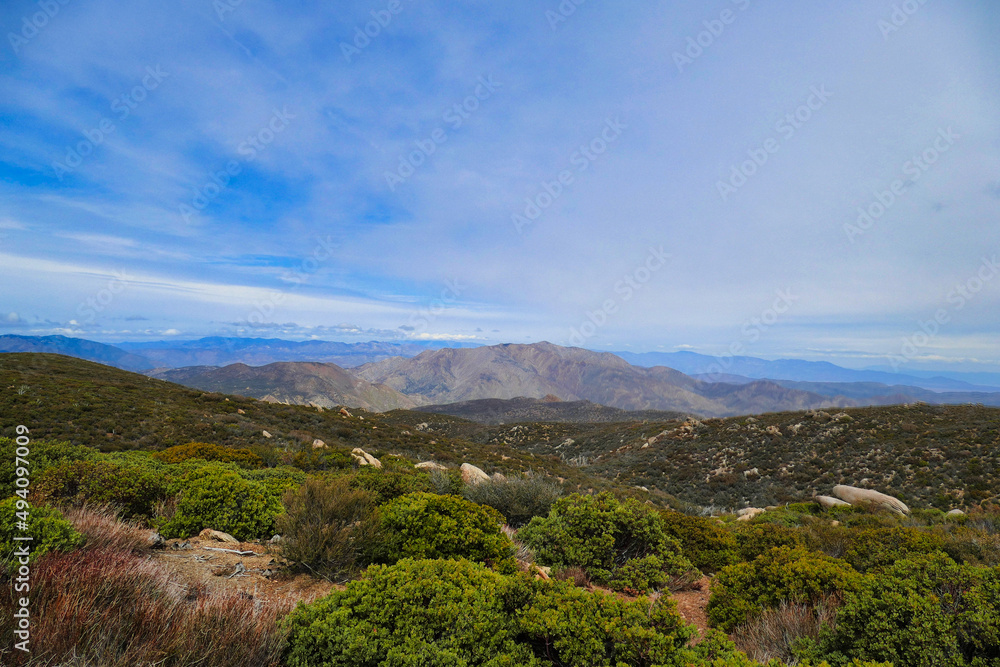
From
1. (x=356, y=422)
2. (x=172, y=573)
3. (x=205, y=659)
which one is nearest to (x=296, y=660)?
(x=205, y=659)

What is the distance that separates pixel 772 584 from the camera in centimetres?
468

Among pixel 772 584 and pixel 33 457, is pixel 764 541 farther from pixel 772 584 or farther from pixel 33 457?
pixel 33 457

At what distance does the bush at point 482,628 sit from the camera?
9.64 feet

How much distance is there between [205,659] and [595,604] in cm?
290

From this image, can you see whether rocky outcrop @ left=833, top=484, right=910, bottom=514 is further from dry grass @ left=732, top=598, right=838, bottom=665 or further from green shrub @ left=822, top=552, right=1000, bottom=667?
dry grass @ left=732, top=598, right=838, bottom=665

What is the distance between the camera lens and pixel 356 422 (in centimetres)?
3275

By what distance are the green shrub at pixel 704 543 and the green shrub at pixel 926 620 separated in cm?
305

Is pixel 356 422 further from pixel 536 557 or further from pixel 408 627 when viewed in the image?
pixel 408 627

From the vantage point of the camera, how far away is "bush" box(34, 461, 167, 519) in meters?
5.94

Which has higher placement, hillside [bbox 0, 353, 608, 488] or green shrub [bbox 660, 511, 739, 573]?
green shrub [bbox 660, 511, 739, 573]

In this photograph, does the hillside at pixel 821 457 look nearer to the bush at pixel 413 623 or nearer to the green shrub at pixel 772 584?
the green shrub at pixel 772 584

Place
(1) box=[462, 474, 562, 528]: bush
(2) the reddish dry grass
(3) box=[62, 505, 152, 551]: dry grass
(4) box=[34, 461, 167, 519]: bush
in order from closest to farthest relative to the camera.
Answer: (2) the reddish dry grass
(3) box=[62, 505, 152, 551]: dry grass
(4) box=[34, 461, 167, 519]: bush
(1) box=[462, 474, 562, 528]: bush

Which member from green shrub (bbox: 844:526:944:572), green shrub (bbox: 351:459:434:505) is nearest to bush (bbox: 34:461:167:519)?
green shrub (bbox: 351:459:434:505)

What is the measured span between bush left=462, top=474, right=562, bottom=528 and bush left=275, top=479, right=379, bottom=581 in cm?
383
